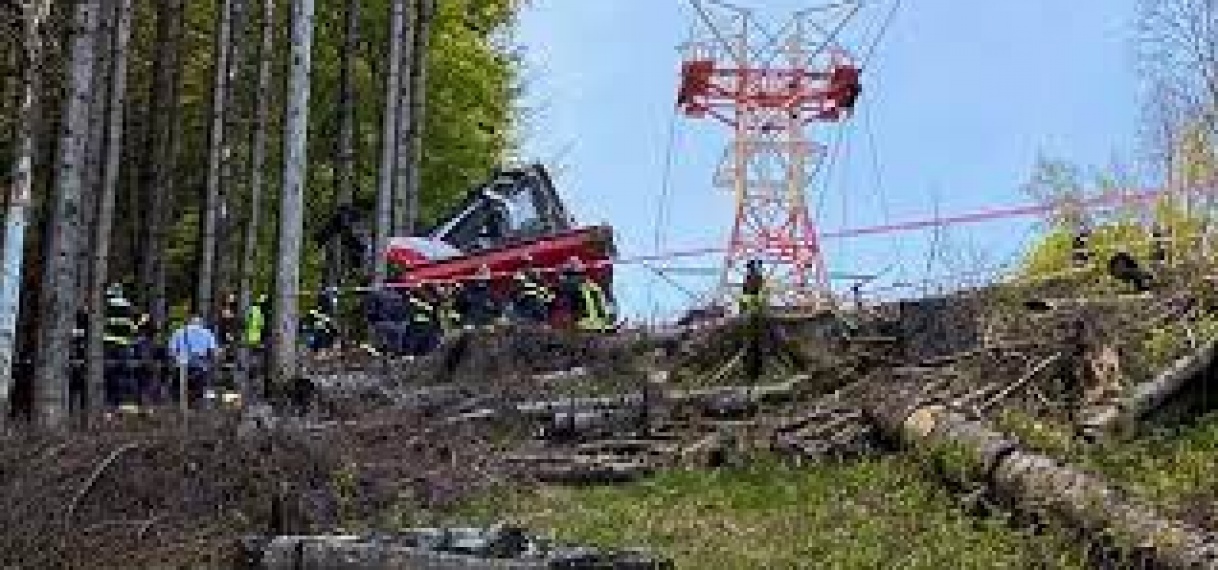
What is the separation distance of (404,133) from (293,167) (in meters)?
10.4

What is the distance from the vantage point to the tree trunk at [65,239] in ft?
62.2

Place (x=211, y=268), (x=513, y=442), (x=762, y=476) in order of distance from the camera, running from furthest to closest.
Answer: (x=211, y=268)
(x=513, y=442)
(x=762, y=476)

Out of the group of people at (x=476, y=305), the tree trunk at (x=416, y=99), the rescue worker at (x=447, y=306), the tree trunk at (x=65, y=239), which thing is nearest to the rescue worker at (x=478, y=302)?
the group of people at (x=476, y=305)

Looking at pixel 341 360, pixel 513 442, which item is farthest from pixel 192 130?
pixel 513 442

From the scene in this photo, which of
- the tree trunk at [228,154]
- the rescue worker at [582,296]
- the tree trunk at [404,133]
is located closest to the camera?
the rescue worker at [582,296]

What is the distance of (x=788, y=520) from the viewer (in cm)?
1205

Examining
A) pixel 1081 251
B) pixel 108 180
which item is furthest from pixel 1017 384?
pixel 108 180

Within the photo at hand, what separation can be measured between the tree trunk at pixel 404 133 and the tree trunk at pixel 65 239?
39.5ft

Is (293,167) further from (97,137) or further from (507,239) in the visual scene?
(507,239)

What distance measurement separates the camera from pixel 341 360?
24438 mm

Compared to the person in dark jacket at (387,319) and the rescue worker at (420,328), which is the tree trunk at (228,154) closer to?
the person in dark jacket at (387,319)

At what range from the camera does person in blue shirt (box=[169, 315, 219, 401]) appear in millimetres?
23000

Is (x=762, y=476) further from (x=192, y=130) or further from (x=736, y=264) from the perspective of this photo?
(x=192, y=130)

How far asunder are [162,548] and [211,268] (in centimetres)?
1701
